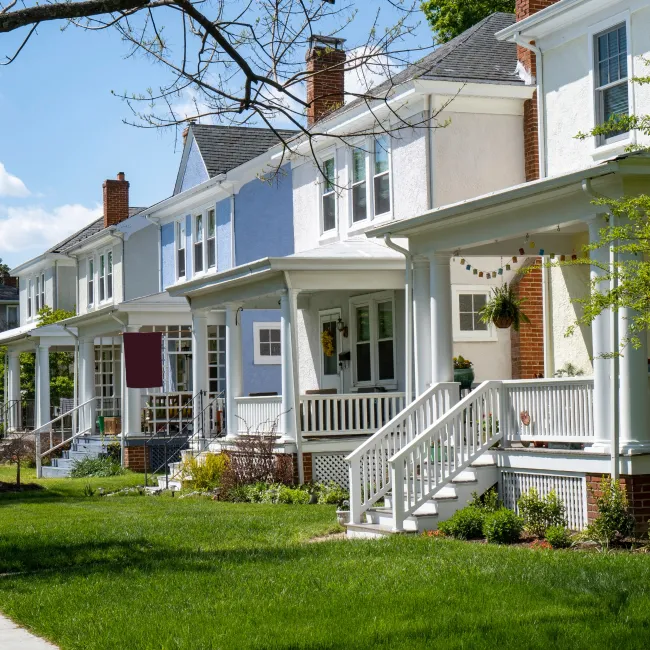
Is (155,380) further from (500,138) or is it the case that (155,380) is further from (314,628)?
(314,628)

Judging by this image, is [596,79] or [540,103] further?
[540,103]

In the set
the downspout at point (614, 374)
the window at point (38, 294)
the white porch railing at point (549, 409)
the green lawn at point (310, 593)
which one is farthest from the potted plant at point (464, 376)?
the window at point (38, 294)

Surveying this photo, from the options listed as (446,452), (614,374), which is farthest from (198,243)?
(614,374)

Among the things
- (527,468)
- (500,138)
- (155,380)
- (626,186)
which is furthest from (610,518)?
(155,380)

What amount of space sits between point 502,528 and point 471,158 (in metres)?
8.72

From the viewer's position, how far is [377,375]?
21141mm

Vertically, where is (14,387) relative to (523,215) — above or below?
below

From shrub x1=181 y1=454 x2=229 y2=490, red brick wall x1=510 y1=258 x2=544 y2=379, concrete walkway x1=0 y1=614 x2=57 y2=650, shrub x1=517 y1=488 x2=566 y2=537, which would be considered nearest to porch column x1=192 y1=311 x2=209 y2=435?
shrub x1=181 y1=454 x2=229 y2=490

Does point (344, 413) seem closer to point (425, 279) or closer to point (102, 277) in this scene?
point (425, 279)

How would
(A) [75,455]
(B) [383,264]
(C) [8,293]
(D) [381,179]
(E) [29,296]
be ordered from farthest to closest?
(C) [8,293] < (E) [29,296] < (A) [75,455] < (D) [381,179] < (B) [383,264]

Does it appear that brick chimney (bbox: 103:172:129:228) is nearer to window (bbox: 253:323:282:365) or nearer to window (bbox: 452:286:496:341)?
window (bbox: 253:323:282:365)

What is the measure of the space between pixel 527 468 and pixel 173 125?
603cm

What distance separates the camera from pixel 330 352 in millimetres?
22672

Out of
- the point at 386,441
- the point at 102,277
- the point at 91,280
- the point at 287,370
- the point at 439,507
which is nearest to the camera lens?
the point at 439,507
